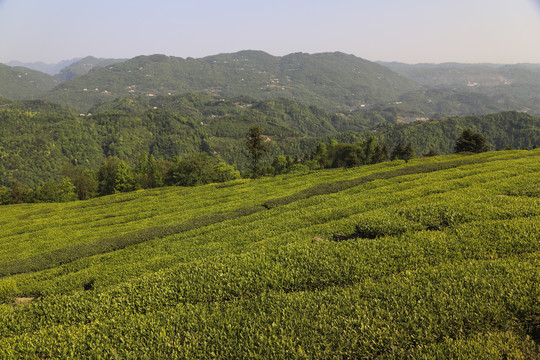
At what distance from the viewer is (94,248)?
23109 millimetres

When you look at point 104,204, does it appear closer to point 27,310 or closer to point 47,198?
point 27,310

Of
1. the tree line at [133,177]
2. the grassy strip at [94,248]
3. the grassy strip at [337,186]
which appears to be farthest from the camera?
the tree line at [133,177]

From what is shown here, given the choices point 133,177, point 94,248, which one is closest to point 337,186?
point 94,248

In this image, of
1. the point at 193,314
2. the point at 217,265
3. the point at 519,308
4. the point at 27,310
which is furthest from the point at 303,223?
the point at 27,310

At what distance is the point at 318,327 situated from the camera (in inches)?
281

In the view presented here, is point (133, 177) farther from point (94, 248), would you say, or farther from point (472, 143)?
point (472, 143)

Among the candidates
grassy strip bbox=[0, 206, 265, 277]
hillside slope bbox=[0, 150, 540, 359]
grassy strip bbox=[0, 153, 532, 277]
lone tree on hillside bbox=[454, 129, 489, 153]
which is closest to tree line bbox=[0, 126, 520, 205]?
lone tree on hillside bbox=[454, 129, 489, 153]

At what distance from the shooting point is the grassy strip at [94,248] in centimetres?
2123

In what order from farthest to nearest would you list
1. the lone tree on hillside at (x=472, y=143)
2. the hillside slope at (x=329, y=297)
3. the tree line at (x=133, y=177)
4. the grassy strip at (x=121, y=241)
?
the tree line at (x=133, y=177) → the lone tree on hillside at (x=472, y=143) → the grassy strip at (x=121, y=241) → the hillside slope at (x=329, y=297)

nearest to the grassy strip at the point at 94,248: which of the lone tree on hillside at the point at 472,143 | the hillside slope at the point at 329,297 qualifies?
the hillside slope at the point at 329,297

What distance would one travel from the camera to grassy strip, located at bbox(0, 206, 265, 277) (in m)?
21.2

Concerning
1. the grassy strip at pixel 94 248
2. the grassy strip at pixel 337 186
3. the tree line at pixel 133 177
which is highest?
the grassy strip at pixel 337 186

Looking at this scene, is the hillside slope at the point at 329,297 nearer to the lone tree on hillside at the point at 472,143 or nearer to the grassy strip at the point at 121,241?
the grassy strip at the point at 121,241

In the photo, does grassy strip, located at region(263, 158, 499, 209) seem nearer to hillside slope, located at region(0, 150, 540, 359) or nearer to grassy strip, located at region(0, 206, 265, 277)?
grassy strip, located at region(0, 206, 265, 277)
